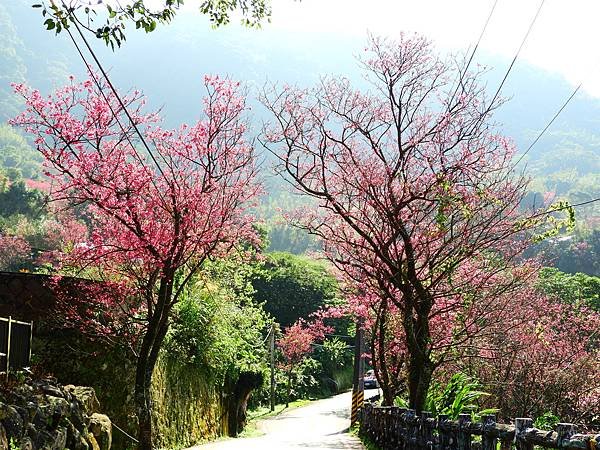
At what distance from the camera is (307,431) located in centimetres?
2453

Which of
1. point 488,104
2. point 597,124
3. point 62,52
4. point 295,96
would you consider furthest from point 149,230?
point 597,124

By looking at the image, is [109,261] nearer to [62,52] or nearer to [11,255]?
[11,255]

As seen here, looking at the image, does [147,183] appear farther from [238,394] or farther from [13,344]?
[238,394]

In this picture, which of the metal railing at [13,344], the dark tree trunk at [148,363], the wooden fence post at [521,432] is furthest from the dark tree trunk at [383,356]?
the wooden fence post at [521,432]

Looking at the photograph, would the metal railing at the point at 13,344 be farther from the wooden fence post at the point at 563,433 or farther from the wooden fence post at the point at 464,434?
the wooden fence post at the point at 563,433

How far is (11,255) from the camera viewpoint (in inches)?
1780

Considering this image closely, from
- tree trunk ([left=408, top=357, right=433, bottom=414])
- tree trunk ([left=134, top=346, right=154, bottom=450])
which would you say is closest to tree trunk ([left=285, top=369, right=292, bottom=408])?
tree trunk ([left=134, top=346, right=154, bottom=450])

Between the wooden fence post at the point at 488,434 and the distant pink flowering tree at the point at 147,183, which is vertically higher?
the distant pink flowering tree at the point at 147,183

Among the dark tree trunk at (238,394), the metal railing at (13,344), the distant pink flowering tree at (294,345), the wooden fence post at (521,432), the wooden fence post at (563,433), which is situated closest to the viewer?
the wooden fence post at (563,433)

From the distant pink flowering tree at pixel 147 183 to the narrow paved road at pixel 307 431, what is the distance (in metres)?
5.15

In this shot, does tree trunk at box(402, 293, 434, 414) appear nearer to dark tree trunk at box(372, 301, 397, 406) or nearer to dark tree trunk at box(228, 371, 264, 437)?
dark tree trunk at box(372, 301, 397, 406)

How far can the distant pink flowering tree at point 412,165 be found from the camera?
37.0ft

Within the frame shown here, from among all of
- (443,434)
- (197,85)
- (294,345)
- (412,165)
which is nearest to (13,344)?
(443,434)

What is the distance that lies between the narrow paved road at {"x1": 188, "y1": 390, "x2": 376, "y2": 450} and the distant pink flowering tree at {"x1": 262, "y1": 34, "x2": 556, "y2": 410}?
6.30m
